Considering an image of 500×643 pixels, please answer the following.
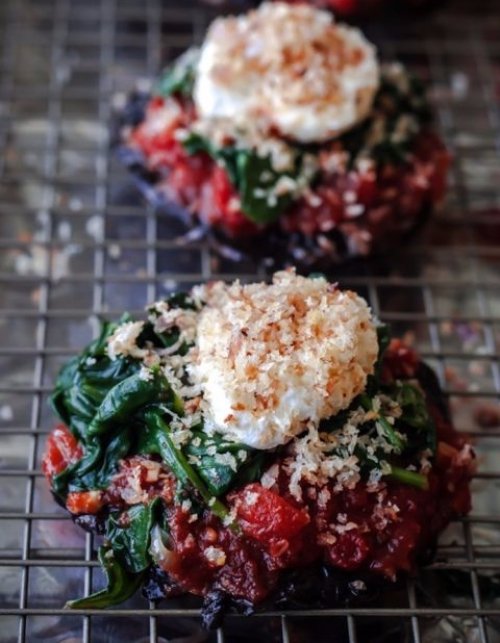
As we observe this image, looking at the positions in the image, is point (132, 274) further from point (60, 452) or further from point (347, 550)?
point (347, 550)

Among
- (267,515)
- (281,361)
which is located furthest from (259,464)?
(281,361)

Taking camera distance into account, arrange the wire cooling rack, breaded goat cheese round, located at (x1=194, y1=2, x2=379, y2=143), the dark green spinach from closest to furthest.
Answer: the dark green spinach
the wire cooling rack
breaded goat cheese round, located at (x1=194, y1=2, x2=379, y2=143)

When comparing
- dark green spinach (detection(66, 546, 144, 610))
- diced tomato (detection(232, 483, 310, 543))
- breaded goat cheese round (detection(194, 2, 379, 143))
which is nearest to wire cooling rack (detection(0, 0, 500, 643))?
dark green spinach (detection(66, 546, 144, 610))

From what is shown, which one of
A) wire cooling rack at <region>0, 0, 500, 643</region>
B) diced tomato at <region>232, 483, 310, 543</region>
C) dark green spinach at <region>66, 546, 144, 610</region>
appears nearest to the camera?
diced tomato at <region>232, 483, 310, 543</region>

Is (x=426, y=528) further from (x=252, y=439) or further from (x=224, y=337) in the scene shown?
(x=224, y=337)

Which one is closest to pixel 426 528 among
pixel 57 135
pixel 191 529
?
pixel 191 529

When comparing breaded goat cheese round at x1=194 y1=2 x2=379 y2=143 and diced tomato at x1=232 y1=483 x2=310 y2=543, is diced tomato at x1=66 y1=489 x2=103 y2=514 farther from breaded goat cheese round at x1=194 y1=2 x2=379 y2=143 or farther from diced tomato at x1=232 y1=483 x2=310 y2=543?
breaded goat cheese round at x1=194 y1=2 x2=379 y2=143
